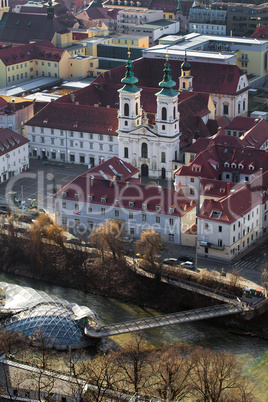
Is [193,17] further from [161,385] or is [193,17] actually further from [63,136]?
[161,385]

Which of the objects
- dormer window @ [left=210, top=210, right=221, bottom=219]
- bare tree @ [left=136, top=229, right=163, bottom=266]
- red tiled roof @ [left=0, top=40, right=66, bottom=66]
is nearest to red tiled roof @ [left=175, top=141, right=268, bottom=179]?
dormer window @ [left=210, top=210, right=221, bottom=219]

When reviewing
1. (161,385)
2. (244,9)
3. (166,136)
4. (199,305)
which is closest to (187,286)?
(199,305)

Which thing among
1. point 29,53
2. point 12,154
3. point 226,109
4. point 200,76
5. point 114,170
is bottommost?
point 226,109

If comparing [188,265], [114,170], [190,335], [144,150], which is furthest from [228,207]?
[144,150]

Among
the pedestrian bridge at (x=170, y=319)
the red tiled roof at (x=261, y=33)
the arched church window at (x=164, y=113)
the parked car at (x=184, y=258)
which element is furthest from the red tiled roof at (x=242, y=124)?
the red tiled roof at (x=261, y=33)

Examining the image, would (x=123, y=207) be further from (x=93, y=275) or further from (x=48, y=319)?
(x=48, y=319)
